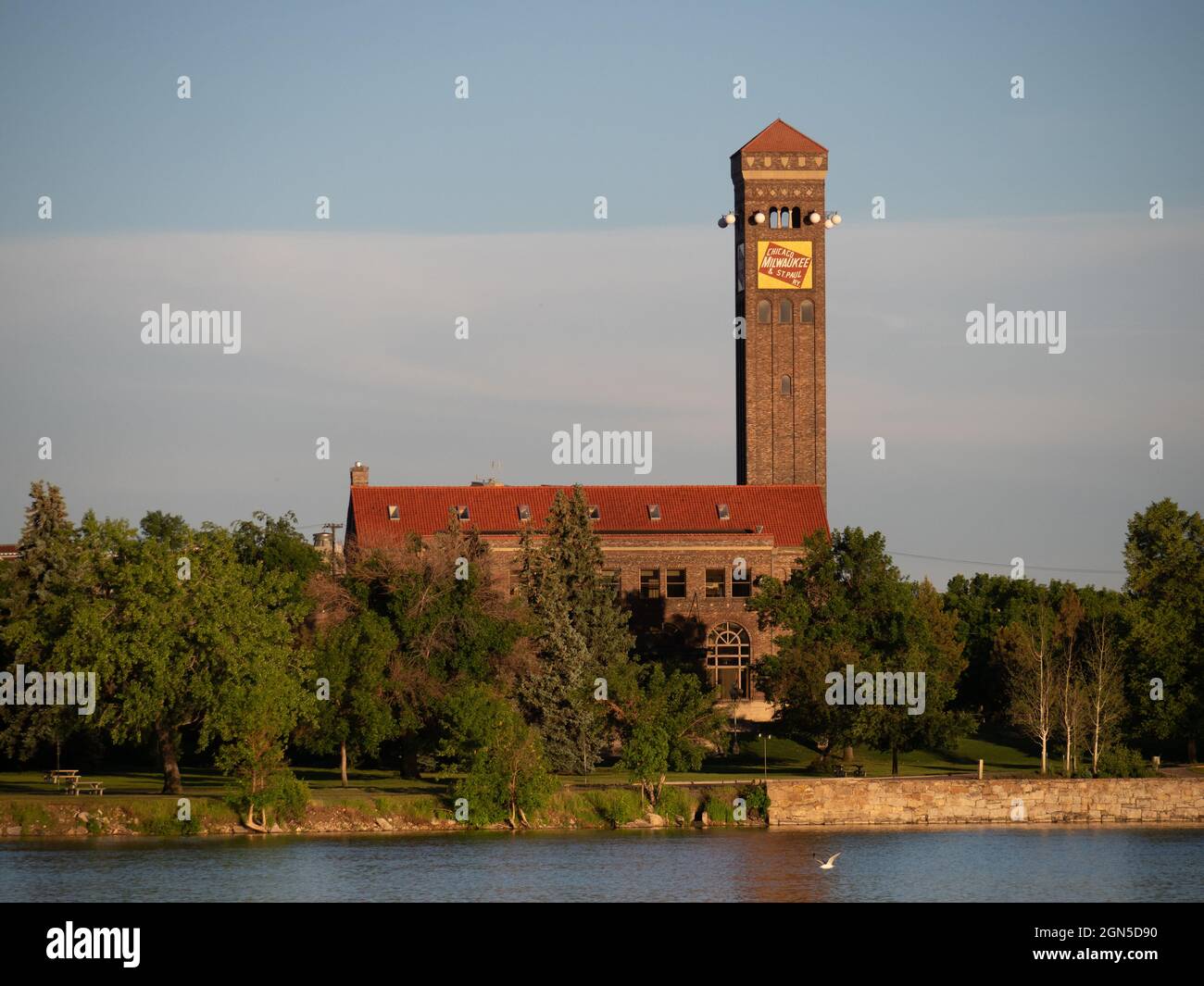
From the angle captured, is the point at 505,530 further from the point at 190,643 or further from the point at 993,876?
the point at 993,876

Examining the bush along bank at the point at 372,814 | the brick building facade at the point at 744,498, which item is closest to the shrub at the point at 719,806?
the bush along bank at the point at 372,814

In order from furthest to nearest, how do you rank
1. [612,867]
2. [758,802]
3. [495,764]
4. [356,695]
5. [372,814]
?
1. [356,695]
2. [758,802]
3. [495,764]
4. [372,814]
5. [612,867]

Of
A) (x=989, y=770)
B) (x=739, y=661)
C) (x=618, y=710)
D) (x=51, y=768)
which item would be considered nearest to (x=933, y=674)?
(x=989, y=770)

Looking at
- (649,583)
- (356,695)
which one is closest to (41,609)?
(356,695)

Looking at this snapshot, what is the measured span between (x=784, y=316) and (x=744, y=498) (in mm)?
10309

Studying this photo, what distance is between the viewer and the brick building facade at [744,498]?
286 ft

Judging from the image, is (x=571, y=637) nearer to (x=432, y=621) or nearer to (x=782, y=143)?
(x=432, y=621)

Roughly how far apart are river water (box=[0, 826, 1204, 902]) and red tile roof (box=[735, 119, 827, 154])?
46.9 meters

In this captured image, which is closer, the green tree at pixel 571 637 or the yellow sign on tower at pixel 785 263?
the green tree at pixel 571 637

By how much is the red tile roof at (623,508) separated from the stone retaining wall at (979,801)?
28.6 metres

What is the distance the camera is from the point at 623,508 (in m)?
90.2

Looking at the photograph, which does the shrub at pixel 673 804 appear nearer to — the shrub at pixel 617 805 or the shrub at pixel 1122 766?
the shrub at pixel 617 805

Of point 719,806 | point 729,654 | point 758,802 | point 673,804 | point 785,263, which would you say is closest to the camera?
point 673,804

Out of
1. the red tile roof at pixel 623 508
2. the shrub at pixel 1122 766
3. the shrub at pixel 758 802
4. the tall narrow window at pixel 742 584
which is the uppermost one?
the red tile roof at pixel 623 508
